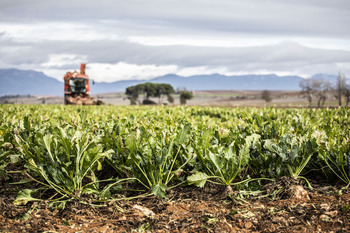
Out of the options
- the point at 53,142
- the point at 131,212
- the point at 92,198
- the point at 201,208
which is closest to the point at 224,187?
the point at 201,208

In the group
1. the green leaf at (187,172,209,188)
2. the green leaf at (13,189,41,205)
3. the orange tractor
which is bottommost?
the green leaf at (13,189,41,205)

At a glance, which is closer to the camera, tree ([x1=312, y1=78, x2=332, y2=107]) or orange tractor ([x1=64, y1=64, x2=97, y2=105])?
orange tractor ([x1=64, y1=64, x2=97, y2=105])

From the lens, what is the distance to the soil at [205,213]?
3107 mm

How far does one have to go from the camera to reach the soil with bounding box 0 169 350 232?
10.2 feet

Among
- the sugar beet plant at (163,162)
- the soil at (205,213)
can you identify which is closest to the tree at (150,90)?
the sugar beet plant at (163,162)

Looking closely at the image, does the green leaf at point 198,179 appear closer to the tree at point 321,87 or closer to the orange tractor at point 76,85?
the orange tractor at point 76,85

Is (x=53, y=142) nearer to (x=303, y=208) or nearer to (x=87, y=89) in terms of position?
(x=303, y=208)

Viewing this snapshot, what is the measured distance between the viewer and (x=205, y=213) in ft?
10.9

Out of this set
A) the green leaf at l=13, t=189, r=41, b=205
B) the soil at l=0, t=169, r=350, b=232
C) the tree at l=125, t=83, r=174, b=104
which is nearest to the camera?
the soil at l=0, t=169, r=350, b=232

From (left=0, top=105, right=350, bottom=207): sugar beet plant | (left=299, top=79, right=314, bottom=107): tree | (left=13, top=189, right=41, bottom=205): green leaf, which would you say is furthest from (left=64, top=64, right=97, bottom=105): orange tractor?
(left=299, top=79, right=314, bottom=107): tree

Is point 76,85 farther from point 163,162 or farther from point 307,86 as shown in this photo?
point 307,86

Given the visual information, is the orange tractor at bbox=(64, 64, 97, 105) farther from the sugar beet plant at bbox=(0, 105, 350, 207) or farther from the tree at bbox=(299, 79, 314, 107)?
the tree at bbox=(299, 79, 314, 107)

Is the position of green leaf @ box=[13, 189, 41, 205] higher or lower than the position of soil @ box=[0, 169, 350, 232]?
higher

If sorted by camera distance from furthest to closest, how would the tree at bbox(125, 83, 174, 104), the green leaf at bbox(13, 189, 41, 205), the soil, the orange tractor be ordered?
the tree at bbox(125, 83, 174, 104)
the orange tractor
the green leaf at bbox(13, 189, 41, 205)
the soil
